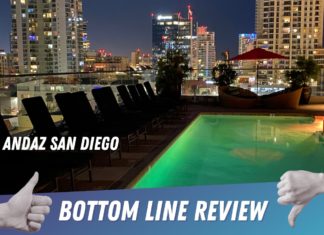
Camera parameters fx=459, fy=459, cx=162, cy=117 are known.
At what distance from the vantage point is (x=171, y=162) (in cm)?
654

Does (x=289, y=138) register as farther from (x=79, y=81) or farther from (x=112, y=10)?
(x=112, y=10)

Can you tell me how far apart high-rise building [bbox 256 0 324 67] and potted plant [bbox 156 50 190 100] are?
24490mm

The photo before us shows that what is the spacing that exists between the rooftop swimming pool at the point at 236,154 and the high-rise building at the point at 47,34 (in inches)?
2927

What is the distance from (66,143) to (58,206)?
42.0 inches

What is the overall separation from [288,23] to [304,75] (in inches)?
1230

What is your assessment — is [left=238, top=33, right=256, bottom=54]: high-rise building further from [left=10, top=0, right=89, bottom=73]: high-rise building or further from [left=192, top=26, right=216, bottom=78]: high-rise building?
[left=10, top=0, right=89, bottom=73]: high-rise building

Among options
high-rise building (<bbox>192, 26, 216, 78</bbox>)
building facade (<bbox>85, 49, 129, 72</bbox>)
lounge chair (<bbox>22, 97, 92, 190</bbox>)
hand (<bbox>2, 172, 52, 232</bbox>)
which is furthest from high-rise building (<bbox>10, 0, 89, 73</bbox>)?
hand (<bbox>2, 172, 52, 232</bbox>)

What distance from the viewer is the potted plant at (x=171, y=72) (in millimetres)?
12203

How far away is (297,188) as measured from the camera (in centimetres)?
234

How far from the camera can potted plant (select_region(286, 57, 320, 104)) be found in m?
12.3

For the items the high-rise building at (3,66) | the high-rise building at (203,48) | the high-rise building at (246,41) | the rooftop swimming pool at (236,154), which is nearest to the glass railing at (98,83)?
the high-rise building at (3,66)

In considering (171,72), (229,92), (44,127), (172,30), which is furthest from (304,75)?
(172,30)

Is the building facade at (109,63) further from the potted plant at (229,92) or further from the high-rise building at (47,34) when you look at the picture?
the high-rise building at (47,34)

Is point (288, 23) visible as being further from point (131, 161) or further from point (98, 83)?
point (131, 161)
